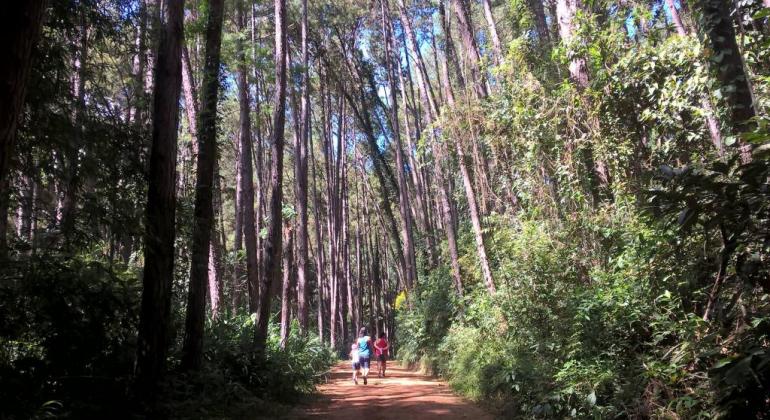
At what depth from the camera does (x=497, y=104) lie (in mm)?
13141

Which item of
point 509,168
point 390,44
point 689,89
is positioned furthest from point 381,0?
point 689,89

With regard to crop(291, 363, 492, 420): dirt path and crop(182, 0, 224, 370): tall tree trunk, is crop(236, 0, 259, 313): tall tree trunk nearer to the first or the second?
→ crop(291, 363, 492, 420): dirt path

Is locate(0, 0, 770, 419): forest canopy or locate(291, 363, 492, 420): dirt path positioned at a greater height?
locate(0, 0, 770, 419): forest canopy

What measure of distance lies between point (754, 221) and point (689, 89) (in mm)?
4241

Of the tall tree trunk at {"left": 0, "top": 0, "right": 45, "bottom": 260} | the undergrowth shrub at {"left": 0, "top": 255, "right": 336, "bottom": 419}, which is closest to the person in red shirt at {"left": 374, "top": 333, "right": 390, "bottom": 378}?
the undergrowth shrub at {"left": 0, "top": 255, "right": 336, "bottom": 419}

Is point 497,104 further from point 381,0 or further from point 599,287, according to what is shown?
point 381,0

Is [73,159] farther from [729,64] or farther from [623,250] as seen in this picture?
[623,250]

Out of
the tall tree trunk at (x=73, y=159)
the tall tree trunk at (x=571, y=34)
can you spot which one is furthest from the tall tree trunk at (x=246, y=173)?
the tall tree trunk at (x=571, y=34)

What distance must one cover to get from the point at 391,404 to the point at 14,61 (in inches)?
374

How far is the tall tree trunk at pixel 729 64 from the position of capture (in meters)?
5.18

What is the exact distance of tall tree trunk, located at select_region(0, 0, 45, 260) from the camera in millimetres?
3197

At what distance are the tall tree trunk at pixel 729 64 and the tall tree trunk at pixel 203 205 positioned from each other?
7.92 meters

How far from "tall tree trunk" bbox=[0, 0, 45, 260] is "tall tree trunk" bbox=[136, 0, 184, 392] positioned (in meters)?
4.65

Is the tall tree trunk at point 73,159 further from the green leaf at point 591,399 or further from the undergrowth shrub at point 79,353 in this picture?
the green leaf at point 591,399
